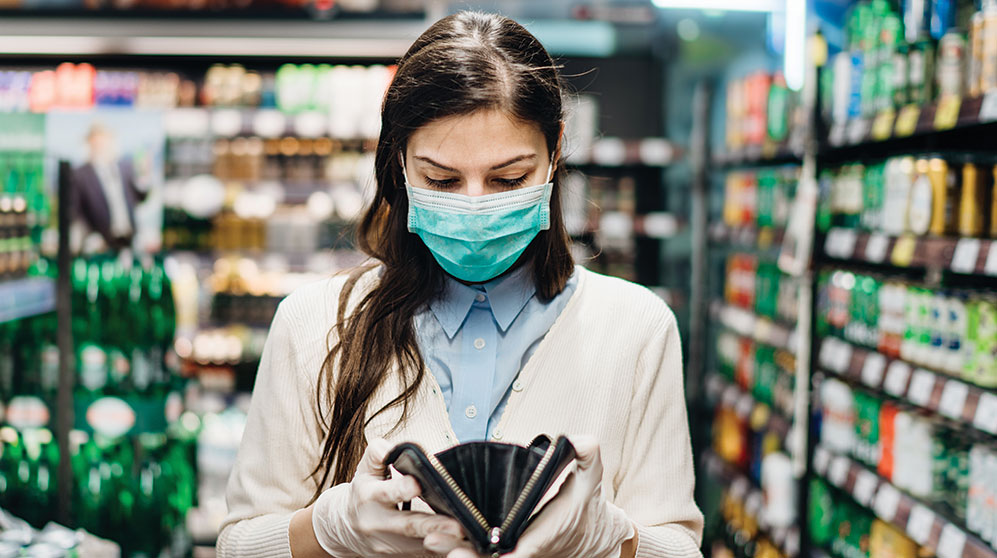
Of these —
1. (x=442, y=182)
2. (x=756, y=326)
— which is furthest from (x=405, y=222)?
(x=756, y=326)

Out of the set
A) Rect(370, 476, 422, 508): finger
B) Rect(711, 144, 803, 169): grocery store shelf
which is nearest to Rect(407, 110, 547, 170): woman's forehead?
Rect(370, 476, 422, 508): finger

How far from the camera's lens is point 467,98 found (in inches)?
51.0

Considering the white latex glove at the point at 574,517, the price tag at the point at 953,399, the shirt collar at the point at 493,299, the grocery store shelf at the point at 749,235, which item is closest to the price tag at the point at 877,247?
the price tag at the point at 953,399

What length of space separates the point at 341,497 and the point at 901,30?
8.90 ft

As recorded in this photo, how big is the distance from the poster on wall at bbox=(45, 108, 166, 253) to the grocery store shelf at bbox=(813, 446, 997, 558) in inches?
110

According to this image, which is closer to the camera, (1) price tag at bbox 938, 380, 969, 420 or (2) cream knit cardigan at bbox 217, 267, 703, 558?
(2) cream knit cardigan at bbox 217, 267, 703, 558

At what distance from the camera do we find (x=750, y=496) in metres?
4.68

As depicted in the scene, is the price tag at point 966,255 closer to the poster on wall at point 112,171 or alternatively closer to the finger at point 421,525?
the finger at point 421,525

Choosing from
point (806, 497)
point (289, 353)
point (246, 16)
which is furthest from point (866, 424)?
point (246, 16)

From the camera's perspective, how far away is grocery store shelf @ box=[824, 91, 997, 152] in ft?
7.78

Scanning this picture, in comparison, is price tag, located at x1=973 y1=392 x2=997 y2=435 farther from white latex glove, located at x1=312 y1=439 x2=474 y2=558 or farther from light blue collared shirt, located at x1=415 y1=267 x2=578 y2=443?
white latex glove, located at x1=312 y1=439 x2=474 y2=558

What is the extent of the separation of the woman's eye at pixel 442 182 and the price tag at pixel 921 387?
194 centimetres

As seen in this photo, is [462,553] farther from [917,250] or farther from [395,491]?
[917,250]

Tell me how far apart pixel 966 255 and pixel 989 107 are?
0.41 m
